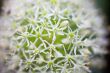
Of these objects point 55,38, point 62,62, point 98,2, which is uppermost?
point 98,2

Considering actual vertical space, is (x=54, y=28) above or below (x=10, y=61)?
above

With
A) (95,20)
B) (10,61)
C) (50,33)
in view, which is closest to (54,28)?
(50,33)

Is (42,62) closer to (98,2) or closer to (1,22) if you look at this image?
(1,22)

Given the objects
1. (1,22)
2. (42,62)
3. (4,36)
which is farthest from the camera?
(1,22)

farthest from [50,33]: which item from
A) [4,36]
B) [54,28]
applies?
[4,36]

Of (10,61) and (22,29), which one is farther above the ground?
(22,29)

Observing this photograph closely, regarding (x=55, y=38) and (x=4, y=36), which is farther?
(x=4, y=36)

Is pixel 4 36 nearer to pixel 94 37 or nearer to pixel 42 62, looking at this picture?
pixel 42 62

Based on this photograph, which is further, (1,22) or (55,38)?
(1,22)

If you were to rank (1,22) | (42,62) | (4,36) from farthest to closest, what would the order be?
1. (1,22)
2. (4,36)
3. (42,62)
